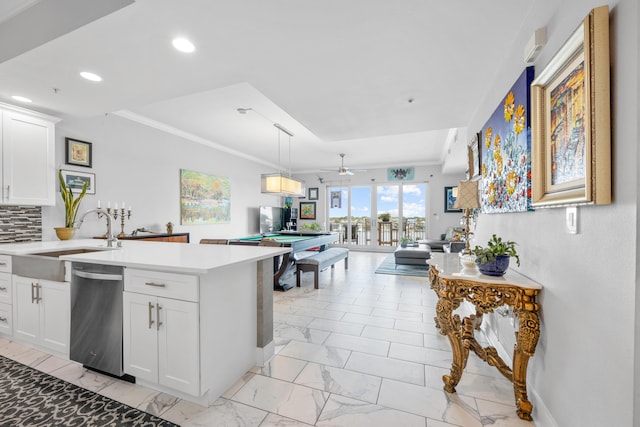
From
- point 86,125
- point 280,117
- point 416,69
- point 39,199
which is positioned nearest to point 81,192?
point 39,199

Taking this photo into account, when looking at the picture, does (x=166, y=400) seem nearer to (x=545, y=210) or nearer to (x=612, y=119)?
(x=545, y=210)

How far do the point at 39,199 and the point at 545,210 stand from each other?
15.5ft

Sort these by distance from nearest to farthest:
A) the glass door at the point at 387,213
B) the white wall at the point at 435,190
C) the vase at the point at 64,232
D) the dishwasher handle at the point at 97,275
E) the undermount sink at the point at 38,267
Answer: the dishwasher handle at the point at 97,275 → the undermount sink at the point at 38,267 → the vase at the point at 64,232 → the white wall at the point at 435,190 → the glass door at the point at 387,213

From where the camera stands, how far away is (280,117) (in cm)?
436

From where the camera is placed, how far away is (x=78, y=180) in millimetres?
3684

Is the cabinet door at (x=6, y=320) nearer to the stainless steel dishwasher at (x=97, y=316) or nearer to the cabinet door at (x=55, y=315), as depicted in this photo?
the cabinet door at (x=55, y=315)

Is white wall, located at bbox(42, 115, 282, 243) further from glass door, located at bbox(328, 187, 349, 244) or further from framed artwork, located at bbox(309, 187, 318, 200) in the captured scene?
glass door, located at bbox(328, 187, 349, 244)

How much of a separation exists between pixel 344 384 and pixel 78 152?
14.6 ft

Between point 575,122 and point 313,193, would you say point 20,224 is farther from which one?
point 313,193

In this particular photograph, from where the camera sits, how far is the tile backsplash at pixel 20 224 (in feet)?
9.95

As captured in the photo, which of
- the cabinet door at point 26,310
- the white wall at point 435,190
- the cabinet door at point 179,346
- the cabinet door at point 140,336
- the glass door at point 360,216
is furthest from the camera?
the glass door at point 360,216

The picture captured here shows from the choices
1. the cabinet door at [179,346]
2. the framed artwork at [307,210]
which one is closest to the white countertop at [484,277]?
the cabinet door at [179,346]

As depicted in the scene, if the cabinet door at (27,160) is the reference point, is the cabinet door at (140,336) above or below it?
below

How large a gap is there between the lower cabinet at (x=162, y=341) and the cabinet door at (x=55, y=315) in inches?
26.6
